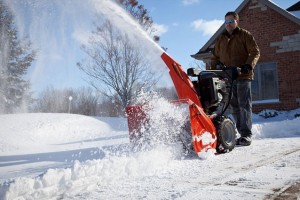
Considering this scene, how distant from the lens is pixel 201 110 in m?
3.45

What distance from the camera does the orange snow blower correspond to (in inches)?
132

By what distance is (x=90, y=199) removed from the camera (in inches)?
76.6

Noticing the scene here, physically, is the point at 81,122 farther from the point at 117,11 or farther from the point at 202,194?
the point at 202,194

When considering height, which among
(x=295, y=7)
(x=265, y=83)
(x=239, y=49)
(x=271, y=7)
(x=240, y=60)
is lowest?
(x=240, y=60)

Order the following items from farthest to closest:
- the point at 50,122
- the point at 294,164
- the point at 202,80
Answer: the point at 50,122 < the point at 202,80 < the point at 294,164

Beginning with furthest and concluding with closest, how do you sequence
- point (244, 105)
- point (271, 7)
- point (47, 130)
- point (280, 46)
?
1. point (271, 7)
2. point (280, 46)
3. point (47, 130)
4. point (244, 105)

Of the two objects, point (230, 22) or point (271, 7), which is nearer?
point (230, 22)

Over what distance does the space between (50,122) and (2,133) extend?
94.1 inches

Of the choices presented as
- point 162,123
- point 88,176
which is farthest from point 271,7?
point 88,176

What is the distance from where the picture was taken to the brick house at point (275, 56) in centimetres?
1080

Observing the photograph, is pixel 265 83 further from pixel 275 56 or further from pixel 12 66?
pixel 12 66

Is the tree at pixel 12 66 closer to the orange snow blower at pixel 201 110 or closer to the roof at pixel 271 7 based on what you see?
the roof at pixel 271 7

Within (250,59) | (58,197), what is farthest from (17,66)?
(58,197)

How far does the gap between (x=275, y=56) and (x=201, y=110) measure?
902 centimetres
